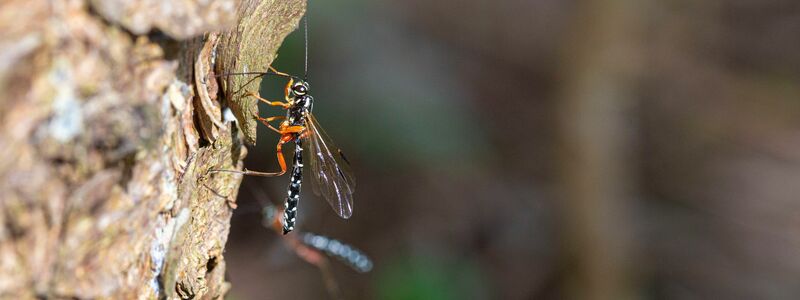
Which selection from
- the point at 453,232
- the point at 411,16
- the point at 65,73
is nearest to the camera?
the point at 65,73

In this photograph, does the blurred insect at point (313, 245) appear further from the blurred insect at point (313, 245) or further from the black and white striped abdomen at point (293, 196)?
the black and white striped abdomen at point (293, 196)

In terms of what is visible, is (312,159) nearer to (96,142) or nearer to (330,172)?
(330,172)

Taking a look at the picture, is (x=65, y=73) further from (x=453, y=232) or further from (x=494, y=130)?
(x=494, y=130)

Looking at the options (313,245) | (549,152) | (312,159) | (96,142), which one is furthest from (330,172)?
(549,152)

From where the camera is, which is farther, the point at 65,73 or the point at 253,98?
the point at 253,98

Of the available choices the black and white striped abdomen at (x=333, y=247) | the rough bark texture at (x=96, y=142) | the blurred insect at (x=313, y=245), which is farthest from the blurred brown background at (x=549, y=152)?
the rough bark texture at (x=96, y=142)

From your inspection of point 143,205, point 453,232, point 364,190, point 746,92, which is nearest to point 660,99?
point 746,92

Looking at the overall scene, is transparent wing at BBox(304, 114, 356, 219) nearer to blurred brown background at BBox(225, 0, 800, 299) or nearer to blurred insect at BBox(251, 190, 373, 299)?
blurred insect at BBox(251, 190, 373, 299)

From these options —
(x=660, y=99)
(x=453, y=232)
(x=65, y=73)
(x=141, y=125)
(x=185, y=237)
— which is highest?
(x=65, y=73)
